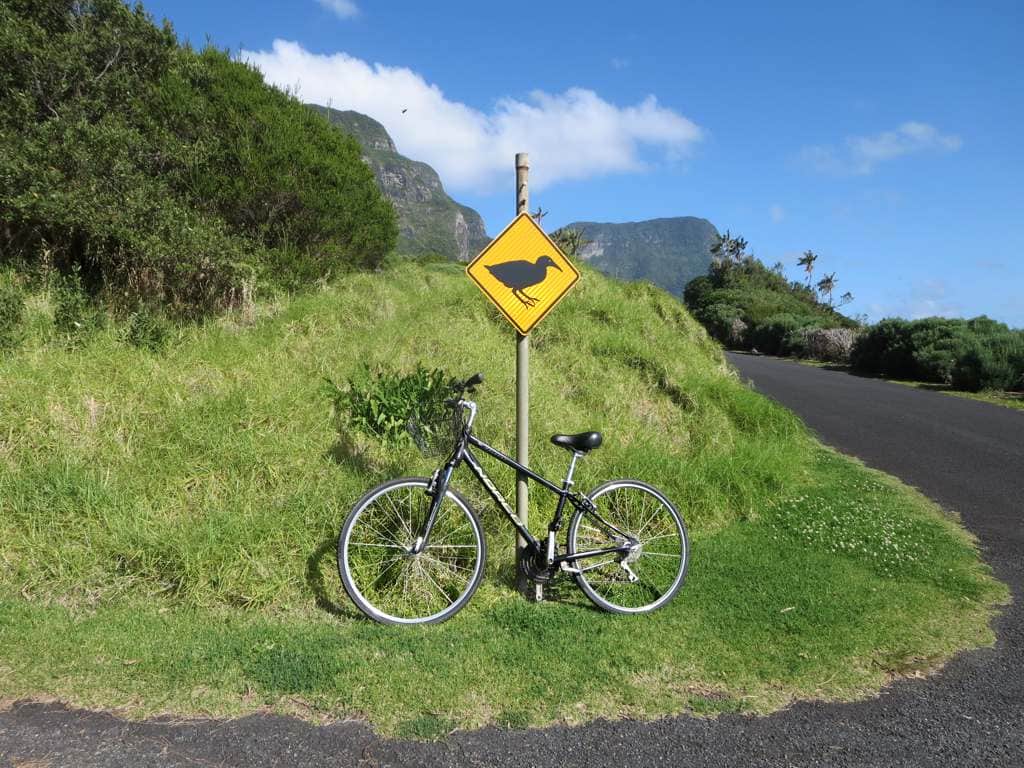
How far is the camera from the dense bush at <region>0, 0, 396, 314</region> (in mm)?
6711

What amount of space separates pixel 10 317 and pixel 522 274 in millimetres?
5754

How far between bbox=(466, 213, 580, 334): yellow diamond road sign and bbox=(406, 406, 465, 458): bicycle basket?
4.46ft

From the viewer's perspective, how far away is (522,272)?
392 cm

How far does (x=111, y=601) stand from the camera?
372cm

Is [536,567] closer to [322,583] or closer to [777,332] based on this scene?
[322,583]

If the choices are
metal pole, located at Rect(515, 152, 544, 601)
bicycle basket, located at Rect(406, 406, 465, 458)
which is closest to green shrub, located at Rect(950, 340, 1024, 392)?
bicycle basket, located at Rect(406, 406, 465, 458)

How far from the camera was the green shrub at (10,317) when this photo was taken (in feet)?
20.2

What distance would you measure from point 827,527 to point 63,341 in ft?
25.0

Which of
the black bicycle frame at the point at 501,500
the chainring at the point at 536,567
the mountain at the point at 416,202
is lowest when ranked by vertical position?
the chainring at the point at 536,567

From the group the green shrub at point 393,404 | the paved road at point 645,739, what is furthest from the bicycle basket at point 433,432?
the paved road at point 645,739

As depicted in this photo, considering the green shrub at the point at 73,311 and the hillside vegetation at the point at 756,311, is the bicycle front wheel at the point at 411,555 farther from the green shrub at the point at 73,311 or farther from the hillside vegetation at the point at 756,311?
the hillside vegetation at the point at 756,311

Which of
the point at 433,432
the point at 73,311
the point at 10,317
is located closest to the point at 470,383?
the point at 433,432

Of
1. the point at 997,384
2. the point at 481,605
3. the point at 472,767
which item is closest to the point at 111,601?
the point at 481,605

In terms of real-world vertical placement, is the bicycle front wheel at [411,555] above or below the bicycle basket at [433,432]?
below
